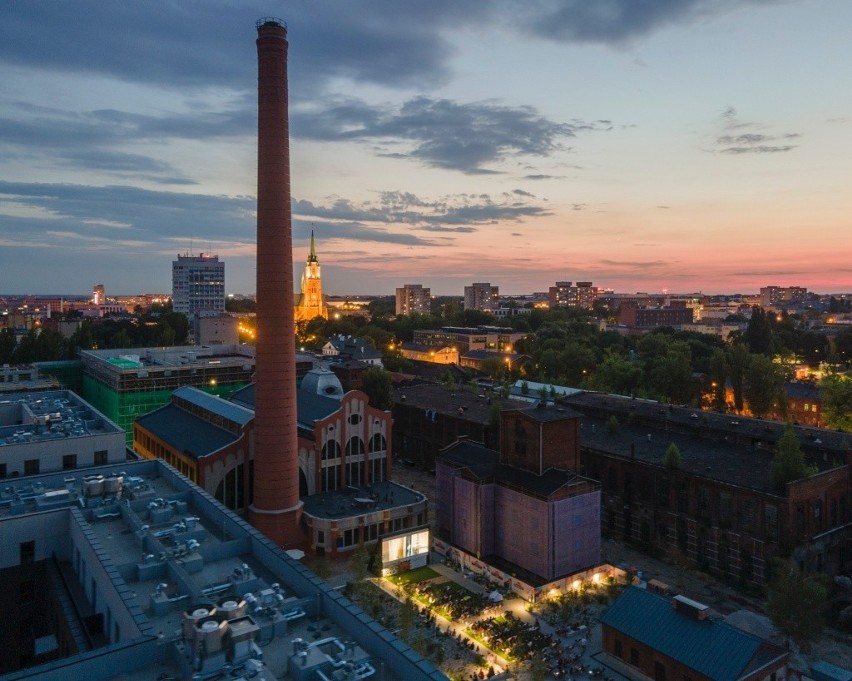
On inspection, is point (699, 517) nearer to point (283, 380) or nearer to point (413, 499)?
point (413, 499)

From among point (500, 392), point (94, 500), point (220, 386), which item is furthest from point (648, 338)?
Result: point (94, 500)

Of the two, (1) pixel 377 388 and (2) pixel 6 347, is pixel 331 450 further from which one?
(2) pixel 6 347

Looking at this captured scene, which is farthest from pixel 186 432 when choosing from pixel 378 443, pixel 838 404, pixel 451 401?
pixel 838 404

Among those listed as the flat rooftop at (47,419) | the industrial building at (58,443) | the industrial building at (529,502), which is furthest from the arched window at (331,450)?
the flat rooftop at (47,419)

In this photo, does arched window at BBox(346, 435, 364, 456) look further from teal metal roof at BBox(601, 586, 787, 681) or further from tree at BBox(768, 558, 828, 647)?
tree at BBox(768, 558, 828, 647)

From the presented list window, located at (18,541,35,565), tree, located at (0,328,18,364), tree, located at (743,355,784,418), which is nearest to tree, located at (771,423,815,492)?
window, located at (18,541,35,565)

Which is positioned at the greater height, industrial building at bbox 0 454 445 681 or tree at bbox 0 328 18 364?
tree at bbox 0 328 18 364
